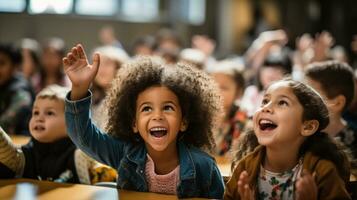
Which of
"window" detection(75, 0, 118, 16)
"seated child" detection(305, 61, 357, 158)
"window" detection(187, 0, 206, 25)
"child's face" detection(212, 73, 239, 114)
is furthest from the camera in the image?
"window" detection(187, 0, 206, 25)

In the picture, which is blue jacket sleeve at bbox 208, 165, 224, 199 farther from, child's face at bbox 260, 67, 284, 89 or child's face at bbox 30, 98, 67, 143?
child's face at bbox 260, 67, 284, 89

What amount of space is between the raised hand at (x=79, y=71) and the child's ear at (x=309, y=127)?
0.80m

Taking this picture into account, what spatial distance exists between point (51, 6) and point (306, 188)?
647 centimetres

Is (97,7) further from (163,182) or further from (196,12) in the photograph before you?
(163,182)

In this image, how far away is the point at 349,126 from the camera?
9.61 feet

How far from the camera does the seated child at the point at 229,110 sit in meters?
3.40

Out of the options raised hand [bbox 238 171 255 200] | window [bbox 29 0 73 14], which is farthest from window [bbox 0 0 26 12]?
raised hand [bbox 238 171 255 200]

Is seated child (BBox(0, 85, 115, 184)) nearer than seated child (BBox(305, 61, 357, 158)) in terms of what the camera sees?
Yes

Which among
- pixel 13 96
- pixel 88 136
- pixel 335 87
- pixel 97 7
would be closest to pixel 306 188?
pixel 88 136

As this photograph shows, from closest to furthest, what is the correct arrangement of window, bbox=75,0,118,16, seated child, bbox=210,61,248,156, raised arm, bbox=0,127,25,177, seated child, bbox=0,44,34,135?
raised arm, bbox=0,127,25,177 → seated child, bbox=210,61,248,156 → seated child, bbox=0,44,34,135 → window, bbox=75,0,118,16

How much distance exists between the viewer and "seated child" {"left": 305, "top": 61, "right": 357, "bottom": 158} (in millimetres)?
2889

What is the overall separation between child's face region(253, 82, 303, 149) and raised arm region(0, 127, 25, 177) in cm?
100

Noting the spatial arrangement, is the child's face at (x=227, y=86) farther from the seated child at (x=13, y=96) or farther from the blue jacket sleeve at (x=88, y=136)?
the blue jacket sleeve at (x=88, y=136)

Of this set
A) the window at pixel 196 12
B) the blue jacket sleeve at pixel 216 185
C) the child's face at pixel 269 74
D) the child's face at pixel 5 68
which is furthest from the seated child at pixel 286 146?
the window at pixel 196 12
